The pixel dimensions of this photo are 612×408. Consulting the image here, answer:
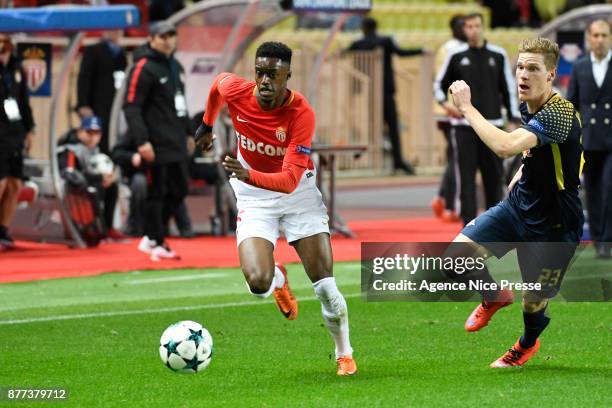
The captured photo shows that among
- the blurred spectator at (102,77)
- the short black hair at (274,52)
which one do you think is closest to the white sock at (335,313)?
the short black hair at (274,52)

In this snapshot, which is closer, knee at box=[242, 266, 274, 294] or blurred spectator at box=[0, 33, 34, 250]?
knee at box=[242, 266, 274, 294]

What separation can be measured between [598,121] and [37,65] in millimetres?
6318

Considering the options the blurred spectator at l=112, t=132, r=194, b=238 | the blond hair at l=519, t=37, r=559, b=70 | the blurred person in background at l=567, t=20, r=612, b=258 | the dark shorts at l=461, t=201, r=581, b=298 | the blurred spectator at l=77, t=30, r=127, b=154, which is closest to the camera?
the blond hair at l=519, t=37, r=559, b=70

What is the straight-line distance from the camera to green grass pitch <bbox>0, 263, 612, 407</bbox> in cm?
844

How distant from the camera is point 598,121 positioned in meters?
Result: 15.2

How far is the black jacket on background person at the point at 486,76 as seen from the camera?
16312 mm

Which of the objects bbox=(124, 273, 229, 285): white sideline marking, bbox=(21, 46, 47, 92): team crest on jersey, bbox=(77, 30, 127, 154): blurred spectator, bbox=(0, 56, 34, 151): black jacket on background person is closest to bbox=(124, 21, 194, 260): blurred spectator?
bbox=(124, 273, 229, 285): white sideline marking

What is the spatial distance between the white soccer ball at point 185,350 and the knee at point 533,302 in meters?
1.91

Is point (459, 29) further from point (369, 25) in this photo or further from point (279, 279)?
point (279, 279)

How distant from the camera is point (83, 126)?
17.4 metres

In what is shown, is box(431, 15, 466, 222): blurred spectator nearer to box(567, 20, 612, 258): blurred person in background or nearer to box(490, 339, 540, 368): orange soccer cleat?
box(567, 20, 612, 258): blurred person in background

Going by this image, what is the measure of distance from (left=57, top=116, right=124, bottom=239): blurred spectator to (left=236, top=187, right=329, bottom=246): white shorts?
7700 millimetres

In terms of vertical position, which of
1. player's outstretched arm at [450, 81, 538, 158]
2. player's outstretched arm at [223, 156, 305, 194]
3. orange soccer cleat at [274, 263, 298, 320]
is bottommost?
orange soccer cleat at [274, 263, 298, 320]

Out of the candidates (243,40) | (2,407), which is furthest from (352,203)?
(2,407)
